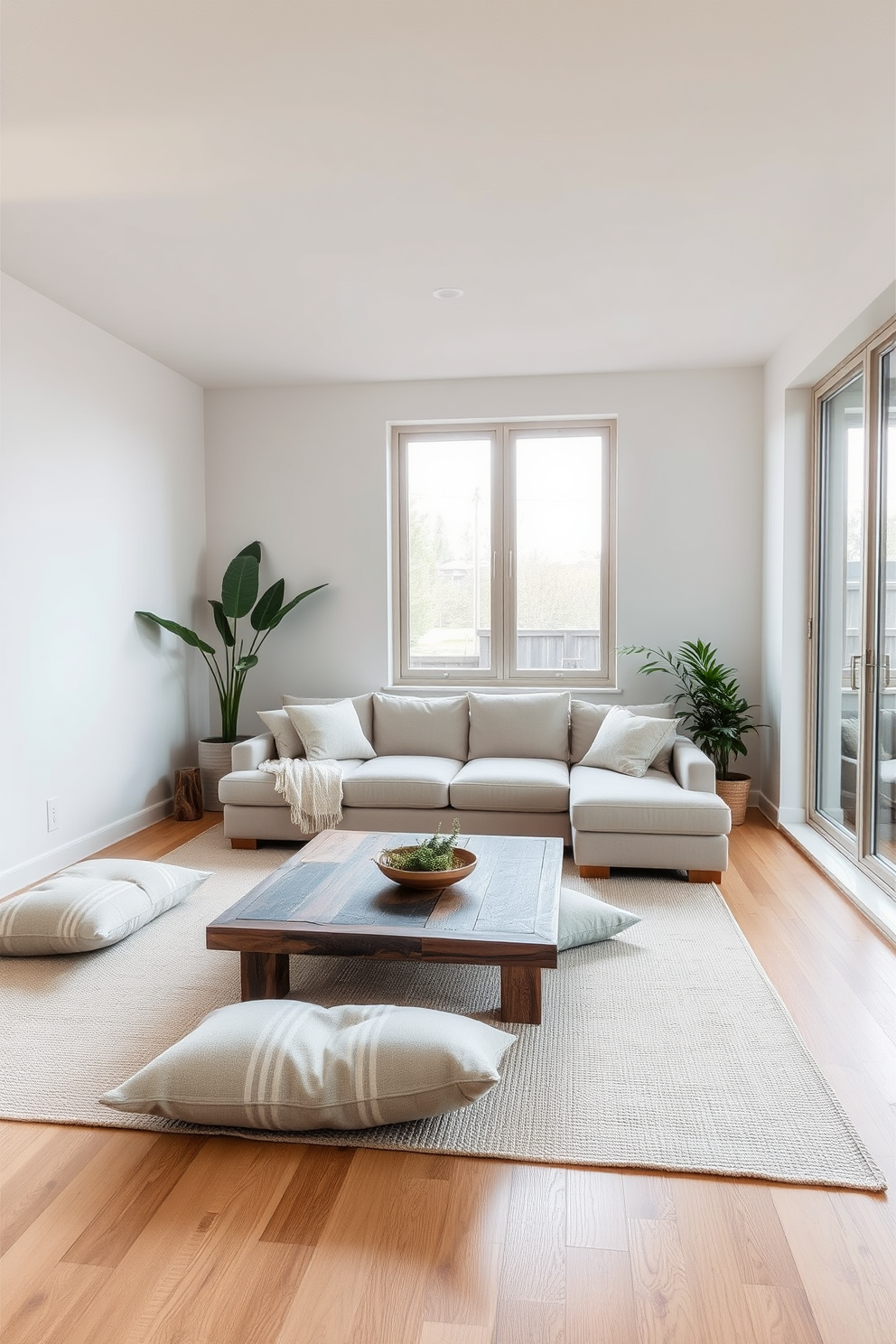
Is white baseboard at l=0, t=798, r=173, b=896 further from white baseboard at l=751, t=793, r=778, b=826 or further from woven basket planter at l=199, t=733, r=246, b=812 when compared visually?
white baseboard at l=751, t=793, r=778, b=826

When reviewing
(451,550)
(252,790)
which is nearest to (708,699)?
(451,550)

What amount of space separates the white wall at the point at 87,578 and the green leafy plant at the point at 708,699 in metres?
2.86

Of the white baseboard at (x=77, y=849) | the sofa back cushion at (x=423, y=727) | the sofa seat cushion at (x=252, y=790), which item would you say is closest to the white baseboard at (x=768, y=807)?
the sofa back cushion at (x=423, y=727)

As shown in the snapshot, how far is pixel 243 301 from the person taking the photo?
13.5ft

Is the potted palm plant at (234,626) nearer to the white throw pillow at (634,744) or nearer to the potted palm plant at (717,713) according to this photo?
the white throw pillow at (634,744)

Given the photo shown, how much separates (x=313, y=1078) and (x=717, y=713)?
11.9ft

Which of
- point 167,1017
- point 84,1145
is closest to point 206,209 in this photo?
point 167,1017

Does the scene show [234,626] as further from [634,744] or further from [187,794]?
[634,744]

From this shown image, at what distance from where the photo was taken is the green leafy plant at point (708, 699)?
16.4ft

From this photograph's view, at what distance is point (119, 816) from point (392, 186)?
11.3 feet

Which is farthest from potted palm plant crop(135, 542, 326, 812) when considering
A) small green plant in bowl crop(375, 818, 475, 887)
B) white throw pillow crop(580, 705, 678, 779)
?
small green plant in bowl crop(375, 818, 475, 887)

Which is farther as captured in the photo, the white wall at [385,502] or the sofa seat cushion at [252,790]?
the white wall at [385,502]

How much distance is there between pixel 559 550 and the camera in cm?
566

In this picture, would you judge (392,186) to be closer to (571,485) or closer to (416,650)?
(571,485)
